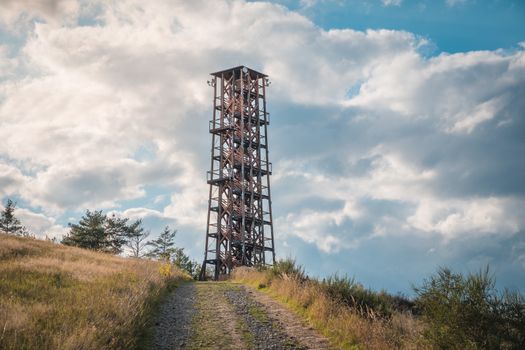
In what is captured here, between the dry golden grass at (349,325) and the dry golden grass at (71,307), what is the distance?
14.3 ft

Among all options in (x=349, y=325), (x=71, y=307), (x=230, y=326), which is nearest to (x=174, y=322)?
(x=230, y=326)

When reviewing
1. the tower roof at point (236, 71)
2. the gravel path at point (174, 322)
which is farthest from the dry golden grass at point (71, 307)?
the tower roof at point (236, 71)

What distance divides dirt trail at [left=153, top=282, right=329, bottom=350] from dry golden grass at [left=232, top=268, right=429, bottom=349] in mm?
366

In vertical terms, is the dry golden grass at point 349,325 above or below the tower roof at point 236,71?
below

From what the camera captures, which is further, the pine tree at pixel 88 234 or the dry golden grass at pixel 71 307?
the pine tree at pixel 88 234

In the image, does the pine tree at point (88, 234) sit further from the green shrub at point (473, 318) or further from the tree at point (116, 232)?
the green shrub at point (473, 318)

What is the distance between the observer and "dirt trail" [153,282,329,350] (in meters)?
9.53

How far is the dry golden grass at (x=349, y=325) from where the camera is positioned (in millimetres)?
9148

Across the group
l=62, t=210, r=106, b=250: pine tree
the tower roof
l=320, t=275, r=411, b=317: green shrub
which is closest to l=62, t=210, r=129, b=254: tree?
l=62, t=210, r=106, b=250: pine tree

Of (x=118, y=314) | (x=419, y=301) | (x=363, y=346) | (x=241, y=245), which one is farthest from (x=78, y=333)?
(x=241, y=245)

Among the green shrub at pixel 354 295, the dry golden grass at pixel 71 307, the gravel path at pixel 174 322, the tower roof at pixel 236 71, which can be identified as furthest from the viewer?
the tower roof at pixel 236 71

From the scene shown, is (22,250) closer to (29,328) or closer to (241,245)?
(29,328)

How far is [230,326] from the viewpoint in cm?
1108

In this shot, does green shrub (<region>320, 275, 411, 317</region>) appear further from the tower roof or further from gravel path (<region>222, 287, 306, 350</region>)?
the tower roof
